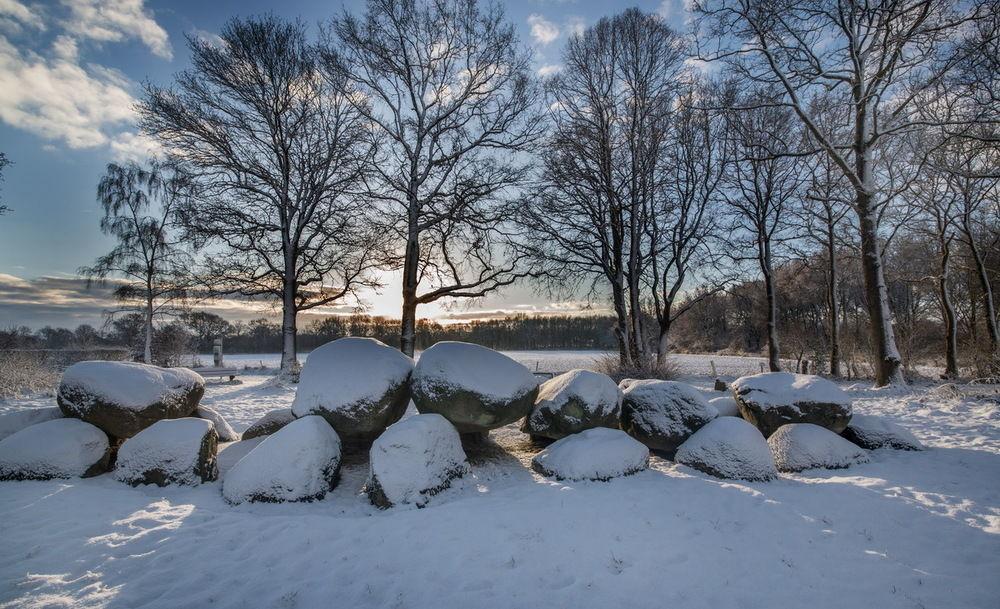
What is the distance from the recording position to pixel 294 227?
1428cm

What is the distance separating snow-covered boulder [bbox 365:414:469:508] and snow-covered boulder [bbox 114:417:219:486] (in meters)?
2.01

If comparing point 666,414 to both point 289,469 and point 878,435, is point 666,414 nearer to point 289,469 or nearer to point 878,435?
point 878,435

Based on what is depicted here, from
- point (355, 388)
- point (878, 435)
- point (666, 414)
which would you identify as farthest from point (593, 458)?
point (878, 435)

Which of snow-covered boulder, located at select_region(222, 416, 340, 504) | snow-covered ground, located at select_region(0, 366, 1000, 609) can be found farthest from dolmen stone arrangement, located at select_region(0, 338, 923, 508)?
snow-covered ground, located at select_region(0, 366, 1000, 609)

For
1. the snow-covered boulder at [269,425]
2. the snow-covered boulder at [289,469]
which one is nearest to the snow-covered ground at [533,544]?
the snow-covered boulder at [289,469]

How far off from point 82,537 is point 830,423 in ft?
27.9

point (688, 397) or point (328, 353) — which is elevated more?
point (328, 353)

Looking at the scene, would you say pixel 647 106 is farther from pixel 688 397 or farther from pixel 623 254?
pixel 688 397

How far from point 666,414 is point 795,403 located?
1.81m

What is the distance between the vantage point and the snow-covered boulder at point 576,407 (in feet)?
19.0

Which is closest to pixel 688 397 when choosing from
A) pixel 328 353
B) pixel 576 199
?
pixel 328 353

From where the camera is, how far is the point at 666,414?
5977 millimetres

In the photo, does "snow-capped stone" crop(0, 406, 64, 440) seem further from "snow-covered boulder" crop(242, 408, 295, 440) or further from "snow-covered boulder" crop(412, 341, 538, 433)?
"snow-covered boulder" crop(412, 341, 538, 433)

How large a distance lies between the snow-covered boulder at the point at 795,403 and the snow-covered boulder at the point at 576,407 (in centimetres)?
206
